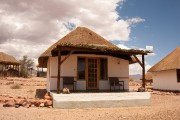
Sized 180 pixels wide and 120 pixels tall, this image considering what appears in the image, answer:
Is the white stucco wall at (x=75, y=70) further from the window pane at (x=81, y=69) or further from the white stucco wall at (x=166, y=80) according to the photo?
the white stucco wall at (x=166, y=80)

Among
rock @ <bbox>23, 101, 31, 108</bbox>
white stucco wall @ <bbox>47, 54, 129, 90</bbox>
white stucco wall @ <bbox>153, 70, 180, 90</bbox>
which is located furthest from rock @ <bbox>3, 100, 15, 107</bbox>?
white stucco wall @ <bbox>153, 70, 180, 90</bbox>

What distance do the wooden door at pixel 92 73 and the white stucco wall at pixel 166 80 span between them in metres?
10.4

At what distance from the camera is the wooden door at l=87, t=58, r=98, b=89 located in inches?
581

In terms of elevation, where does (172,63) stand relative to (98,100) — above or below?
above

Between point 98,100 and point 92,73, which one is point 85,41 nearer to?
point 92,73

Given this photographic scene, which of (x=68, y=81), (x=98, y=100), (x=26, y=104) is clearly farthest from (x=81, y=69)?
(x=26, y=104)

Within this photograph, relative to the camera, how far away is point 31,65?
5578cm

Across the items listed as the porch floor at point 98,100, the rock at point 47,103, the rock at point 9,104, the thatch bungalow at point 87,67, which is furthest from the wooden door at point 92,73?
the rock at point 9,104

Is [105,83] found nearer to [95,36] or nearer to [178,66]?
[95,36]

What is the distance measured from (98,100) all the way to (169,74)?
13625mm

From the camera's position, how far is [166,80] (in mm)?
23812

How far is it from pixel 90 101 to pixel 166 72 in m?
14.4

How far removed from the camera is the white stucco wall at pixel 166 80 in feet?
73.4

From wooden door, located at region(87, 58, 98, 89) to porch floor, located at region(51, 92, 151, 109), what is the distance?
9.44 feet
